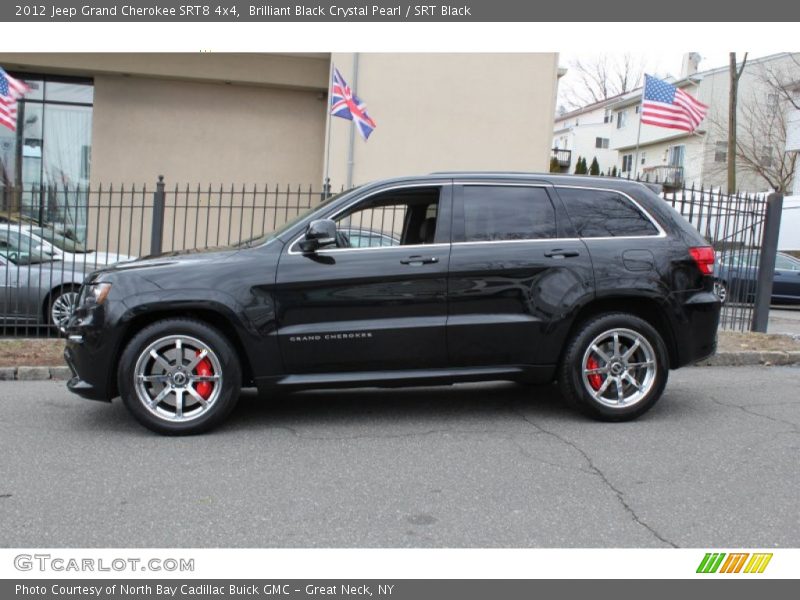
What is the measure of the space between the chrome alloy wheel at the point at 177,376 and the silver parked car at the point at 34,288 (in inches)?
185

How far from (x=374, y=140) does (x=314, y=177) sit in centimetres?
223

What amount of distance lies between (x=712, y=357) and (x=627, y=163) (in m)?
44.2

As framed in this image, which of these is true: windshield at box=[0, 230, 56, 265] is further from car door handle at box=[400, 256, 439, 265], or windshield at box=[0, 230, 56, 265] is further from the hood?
car door handle at box=[400, 256, 439, 265]

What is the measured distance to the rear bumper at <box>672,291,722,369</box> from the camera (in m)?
5.93

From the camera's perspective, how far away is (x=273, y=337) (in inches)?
214

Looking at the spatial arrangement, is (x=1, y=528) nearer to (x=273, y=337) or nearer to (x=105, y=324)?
(x=105, y=324)

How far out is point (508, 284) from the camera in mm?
5676

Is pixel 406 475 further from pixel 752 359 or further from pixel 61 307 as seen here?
pixel 61 307

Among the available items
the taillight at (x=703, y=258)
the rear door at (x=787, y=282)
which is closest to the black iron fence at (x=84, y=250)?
the taillight at (x=703, y=258)

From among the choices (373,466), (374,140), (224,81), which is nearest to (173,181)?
(224,81)

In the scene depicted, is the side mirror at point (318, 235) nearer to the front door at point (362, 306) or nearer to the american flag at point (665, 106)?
the front door at point (362, 306)

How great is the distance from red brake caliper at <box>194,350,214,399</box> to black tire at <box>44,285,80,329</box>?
4.83 metres

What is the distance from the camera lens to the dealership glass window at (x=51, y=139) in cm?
1750

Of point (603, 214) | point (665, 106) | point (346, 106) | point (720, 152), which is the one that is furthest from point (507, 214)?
point (720, 152)
